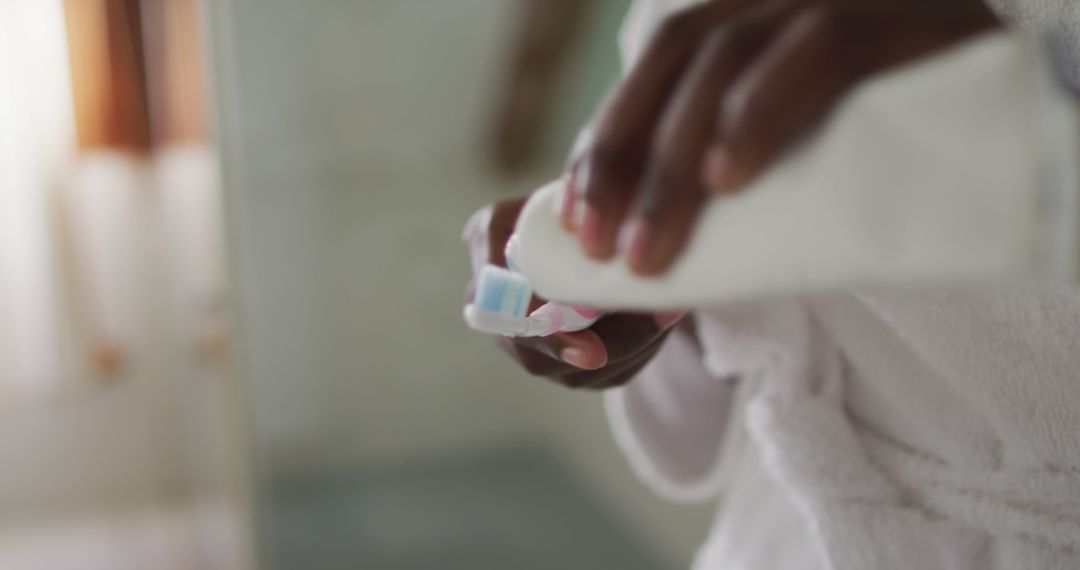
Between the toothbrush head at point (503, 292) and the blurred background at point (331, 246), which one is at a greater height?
the toothbrush head at point (503, 292)

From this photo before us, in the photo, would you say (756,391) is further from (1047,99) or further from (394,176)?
(394,176)

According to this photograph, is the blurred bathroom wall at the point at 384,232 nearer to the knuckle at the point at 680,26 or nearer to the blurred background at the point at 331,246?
the blurred background at the point at 331,246

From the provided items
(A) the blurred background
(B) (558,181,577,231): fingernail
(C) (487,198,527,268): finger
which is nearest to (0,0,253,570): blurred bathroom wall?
(A) the blurred background

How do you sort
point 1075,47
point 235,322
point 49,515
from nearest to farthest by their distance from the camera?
point 1075,47 < point 235,322 < point 49,515

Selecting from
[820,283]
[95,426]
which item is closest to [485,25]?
[95,426]

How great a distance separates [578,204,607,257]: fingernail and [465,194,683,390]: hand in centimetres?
11

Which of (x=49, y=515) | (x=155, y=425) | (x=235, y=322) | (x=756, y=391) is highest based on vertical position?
(x=756, y=391)

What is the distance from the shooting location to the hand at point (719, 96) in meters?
0.21

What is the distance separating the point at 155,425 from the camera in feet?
5.31

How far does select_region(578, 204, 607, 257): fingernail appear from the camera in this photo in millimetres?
247

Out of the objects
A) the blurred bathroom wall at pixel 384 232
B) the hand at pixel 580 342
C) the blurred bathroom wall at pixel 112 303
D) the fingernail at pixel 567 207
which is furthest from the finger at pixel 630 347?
the blurred bathroom wall at pixel 112 303

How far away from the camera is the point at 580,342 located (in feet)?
1.19

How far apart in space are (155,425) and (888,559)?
4.90ft

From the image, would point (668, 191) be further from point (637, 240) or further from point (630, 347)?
point (630, 347)
